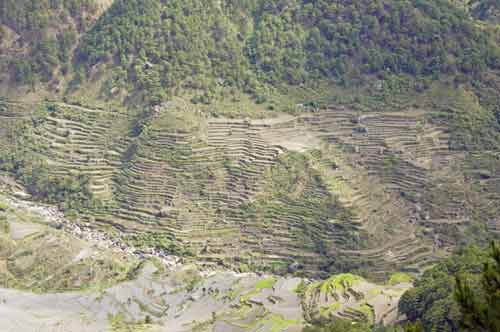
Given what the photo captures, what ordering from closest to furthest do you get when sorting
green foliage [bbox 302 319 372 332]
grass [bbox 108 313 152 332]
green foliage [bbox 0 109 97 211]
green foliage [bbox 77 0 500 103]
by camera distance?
1. green foliage [bbox 302 319 372 332]
2. grass [bbox 108 313 152 332]
3. green foliage [bbox 0 109 97 211]
4. green foliage [bbox 77 0 500 103]

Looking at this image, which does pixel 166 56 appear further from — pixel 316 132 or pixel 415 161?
pixel 415 161

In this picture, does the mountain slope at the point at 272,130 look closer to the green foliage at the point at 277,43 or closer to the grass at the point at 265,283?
the green foliage at the point at 277,43

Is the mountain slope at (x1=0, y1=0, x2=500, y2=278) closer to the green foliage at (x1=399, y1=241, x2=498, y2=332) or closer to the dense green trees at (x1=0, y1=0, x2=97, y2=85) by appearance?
the dense green trees at (x1=0, y1=0, x2=97, y2=85)

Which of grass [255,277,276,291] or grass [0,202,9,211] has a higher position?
grass [0,202,9,211]

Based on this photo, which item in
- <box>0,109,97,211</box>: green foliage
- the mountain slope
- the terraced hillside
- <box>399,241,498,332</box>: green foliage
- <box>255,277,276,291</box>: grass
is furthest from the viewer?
<box>0,109,97,211</box>: green foliage

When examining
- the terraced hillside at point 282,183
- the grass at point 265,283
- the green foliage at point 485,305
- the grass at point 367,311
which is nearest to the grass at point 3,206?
the terraced hillside at point 282,183

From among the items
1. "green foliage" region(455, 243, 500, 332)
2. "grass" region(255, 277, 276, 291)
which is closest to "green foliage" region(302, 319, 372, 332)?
"grass" region(255, 277, 276, 291)

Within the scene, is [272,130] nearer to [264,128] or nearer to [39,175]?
[264,128]
